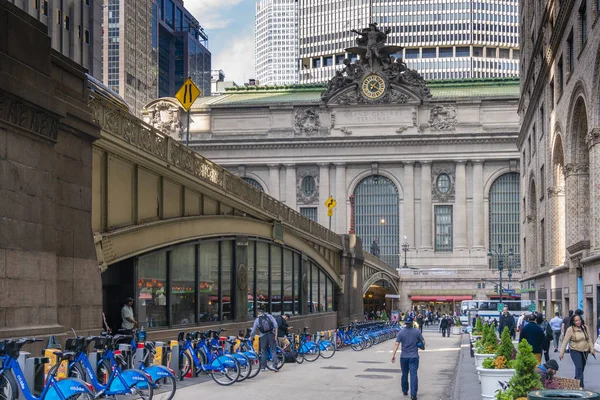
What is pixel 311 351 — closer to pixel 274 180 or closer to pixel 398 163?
pixel 398 163

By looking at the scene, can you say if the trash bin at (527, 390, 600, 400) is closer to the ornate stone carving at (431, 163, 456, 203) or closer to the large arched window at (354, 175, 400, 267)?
the ornate stone carving at (431, 163, 456, 203)

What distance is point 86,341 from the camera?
14602mm

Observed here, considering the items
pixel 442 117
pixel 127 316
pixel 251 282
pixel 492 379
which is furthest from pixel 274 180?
pixel 492 379

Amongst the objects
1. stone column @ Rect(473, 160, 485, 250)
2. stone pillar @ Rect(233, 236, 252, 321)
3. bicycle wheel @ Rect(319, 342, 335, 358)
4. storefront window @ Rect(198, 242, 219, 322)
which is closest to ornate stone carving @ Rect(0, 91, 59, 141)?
storefront window @ Rect(198, 242, 219, 322)

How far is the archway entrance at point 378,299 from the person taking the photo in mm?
87000

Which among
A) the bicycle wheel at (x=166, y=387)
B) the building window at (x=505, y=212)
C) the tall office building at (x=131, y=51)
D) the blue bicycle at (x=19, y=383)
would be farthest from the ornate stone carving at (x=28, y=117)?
the tall office building at (x=131, y=51)

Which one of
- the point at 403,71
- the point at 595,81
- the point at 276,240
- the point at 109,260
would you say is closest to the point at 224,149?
the point at 403,71

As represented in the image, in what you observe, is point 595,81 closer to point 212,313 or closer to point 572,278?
point 572,278

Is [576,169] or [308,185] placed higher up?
[308,185]

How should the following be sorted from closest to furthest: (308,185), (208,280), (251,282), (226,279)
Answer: (208,280)
(226,279)
(251,282)
(308,185)

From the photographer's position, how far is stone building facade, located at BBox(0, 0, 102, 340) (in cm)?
1522

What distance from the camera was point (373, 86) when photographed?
323 feet

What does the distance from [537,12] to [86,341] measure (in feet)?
137

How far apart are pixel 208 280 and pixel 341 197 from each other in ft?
228
